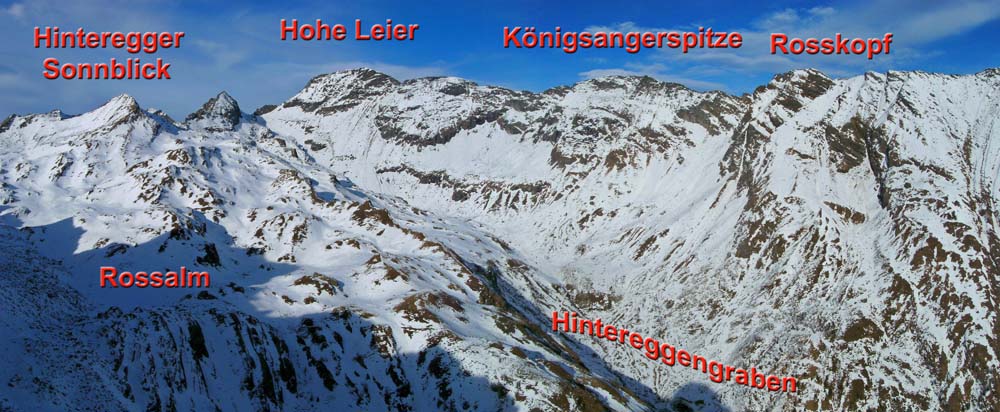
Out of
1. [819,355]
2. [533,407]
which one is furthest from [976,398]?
[533,407]

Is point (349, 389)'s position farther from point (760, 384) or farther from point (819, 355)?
point (819, 355)

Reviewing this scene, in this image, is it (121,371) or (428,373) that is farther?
(428,373)

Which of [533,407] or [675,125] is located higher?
[675,125]

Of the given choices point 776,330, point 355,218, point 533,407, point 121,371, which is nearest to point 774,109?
point 776,330

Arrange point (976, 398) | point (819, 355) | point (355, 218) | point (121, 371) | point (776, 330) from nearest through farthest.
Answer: point (121, 371), point (976, 398), point (819, 355), point (776, 330), point (355, 218)

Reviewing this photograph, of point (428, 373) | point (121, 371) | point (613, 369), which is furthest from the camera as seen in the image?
point (613, 369)

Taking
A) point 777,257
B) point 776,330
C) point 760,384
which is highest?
point 777,257
